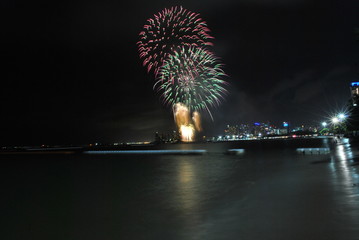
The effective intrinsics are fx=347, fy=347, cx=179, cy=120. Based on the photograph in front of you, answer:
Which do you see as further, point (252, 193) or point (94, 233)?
point (252, 193)

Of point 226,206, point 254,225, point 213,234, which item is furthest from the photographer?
point 226,206

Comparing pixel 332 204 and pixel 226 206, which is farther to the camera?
pixel 226 206

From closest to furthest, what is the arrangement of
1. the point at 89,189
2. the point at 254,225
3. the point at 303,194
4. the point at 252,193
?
the point at 254,225 < the point at 303,194 < the point at 252,193 < the point at 89,189

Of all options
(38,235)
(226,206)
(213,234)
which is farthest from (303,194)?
(38,235)

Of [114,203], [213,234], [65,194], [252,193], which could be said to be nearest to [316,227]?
[213,234]

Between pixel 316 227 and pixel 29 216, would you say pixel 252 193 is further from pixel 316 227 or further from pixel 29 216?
pixel 29 216

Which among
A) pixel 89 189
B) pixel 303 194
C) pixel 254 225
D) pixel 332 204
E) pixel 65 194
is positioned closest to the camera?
pixel 254 225

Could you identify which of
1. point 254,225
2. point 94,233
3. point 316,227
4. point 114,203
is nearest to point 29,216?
point 114,203

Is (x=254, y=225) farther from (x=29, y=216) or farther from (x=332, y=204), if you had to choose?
(x=29, y=216)

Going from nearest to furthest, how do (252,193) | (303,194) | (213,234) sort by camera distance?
(213,234) → (303,194) → (252,193)
